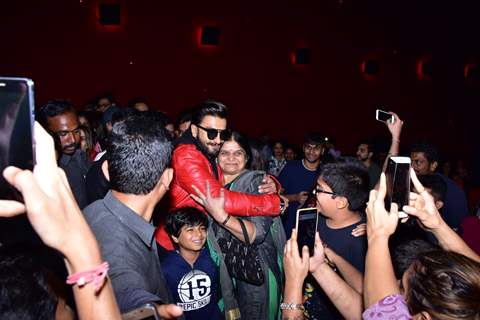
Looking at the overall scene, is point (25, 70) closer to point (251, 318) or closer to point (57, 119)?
point (57, 119)

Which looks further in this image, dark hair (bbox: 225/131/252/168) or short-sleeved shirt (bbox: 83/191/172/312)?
dark hair (bbox: 225/131/252/168)

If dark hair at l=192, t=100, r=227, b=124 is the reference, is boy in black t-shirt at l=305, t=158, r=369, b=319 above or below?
below

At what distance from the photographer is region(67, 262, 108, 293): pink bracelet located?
34.2 inches

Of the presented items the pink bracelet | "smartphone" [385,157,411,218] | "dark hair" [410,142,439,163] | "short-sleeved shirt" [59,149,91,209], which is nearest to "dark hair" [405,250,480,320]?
"smartphone" [385,157,411,218]

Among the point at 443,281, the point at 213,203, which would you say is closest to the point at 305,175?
the point at 213,203

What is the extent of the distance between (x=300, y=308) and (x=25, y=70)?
690cm

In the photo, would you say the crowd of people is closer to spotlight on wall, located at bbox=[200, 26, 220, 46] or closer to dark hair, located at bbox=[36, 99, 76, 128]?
dark hair, located at bbox=[36, 99, 76, 128]

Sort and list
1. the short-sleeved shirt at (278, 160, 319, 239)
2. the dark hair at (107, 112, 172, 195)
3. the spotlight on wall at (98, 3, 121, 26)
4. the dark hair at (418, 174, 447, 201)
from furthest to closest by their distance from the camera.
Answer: the spotlight on wall at (98, 3, 121, 26), the short-sleeved shirt at (278, 160, 319, 239), the dark hair at (418, 174, 447, 201), the dark hair at (107, 112, 172, 195)

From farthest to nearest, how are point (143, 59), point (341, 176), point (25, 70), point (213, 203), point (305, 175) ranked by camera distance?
Result: point (143, 59), point (25, 70), point (305, 175), point (341, 176), point (213, 203)

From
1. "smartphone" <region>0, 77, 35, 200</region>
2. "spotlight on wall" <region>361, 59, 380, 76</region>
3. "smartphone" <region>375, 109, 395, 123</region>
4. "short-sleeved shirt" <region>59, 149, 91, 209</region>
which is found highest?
"spotlight on wall" <region>361, 59, 380, 76</region>

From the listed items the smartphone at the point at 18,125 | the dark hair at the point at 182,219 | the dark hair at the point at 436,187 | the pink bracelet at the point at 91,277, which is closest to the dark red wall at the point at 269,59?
the dark hair at the point at 182,219

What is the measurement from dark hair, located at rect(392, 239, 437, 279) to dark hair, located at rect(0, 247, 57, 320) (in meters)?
1.41

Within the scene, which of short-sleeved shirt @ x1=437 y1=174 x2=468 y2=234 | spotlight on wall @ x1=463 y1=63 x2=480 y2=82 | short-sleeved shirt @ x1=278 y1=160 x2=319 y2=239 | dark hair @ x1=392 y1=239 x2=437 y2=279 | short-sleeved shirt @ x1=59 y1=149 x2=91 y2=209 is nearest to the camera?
dark hair @ x1=392 y1=239 x2=437 y2=279

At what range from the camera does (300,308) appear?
1.75 m
